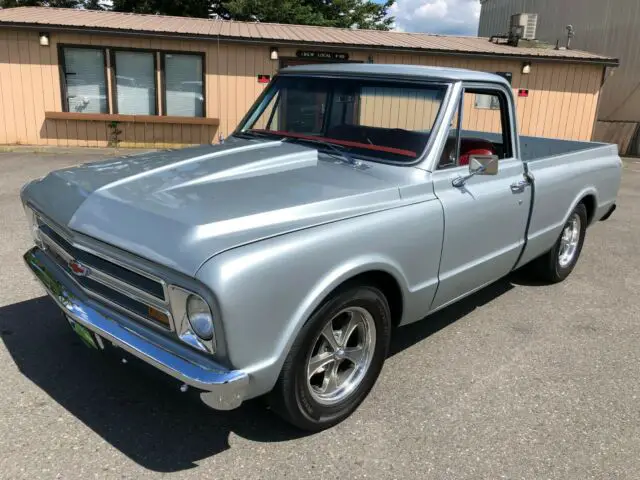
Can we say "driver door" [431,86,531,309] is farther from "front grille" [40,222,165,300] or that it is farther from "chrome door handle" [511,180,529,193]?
"front grille" [40,222,165,300]

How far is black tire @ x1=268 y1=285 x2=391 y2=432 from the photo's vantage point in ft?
8.37

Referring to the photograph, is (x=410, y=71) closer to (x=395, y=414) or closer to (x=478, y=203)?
(x=478, y=203)

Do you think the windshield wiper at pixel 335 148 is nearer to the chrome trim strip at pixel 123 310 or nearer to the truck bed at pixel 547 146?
the chrome trim strip at pixel 123 310

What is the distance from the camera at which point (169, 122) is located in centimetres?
1309

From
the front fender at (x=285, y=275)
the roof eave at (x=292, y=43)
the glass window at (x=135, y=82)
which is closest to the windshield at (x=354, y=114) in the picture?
the front fender at (x=285, y=275)

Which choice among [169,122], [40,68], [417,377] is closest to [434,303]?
[417,377]

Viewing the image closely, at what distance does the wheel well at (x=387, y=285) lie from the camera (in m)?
2.86

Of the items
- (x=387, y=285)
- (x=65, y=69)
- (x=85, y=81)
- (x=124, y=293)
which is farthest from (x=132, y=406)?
(x=65, y=69)

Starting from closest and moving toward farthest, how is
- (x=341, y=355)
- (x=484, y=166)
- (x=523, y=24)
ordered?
(x=341, y=355) → (x=484, y=166) → (x=523, y=24)

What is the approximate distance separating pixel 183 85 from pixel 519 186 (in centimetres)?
1073

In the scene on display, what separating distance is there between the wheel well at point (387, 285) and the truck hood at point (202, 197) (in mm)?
335

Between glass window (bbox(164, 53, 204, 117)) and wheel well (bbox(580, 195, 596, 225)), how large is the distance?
9922 mm

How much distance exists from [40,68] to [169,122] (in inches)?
118

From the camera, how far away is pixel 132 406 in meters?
3.01
